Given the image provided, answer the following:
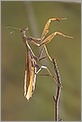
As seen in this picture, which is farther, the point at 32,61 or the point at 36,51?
the point at 36,51

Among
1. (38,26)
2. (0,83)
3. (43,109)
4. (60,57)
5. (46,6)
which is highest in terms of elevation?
(46,6)

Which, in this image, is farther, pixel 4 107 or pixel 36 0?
pixel 36 0

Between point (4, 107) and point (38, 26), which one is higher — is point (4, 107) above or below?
below

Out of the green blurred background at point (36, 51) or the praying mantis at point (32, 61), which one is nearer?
the praying mantis at point (32, 61)

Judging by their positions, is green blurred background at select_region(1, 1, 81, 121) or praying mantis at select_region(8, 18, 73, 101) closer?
praying mantis at select_region(8, 18, 73, 101)

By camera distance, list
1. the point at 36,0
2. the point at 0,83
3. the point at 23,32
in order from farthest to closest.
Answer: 1. the point at 36,0
2. the point at 0,83
3. the point at 23,32

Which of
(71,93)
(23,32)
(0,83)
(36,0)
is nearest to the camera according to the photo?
(23,32)

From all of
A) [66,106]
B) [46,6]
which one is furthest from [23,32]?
[46,6]

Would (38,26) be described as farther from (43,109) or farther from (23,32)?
(23,32)
